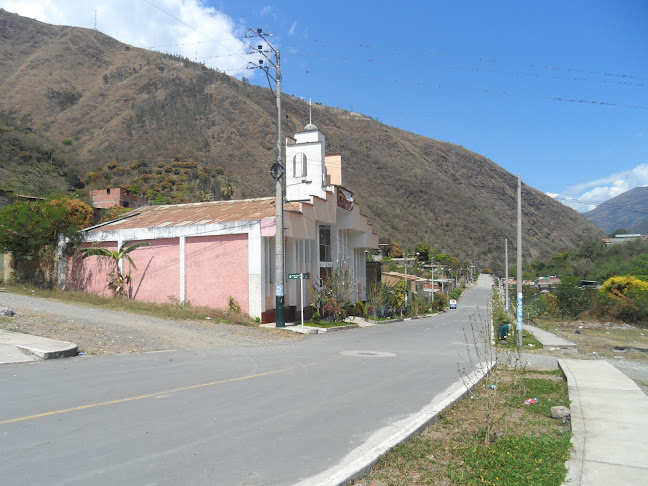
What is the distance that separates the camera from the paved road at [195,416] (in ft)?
18.0

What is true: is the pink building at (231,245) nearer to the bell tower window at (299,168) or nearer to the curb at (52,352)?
the bell tower window at (299,168)

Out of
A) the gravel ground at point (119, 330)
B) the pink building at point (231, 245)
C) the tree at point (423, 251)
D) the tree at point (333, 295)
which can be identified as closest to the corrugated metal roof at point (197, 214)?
the pink building at point (231, 245)

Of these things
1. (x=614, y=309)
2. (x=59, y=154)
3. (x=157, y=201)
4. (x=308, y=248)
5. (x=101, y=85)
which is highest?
(x=101, y=85)

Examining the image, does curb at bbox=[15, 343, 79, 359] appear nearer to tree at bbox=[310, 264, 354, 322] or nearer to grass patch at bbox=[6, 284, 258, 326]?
grass patch at bbox=[6, 284, 258, 326]

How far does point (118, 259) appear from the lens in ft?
96.3

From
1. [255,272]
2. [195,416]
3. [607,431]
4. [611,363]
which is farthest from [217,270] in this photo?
[607,431]

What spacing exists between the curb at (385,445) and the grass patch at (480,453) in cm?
8

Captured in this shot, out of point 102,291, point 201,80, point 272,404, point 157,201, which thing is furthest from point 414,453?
point 201,80

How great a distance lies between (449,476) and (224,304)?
22052 mm

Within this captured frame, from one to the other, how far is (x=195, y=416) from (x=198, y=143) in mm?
111920

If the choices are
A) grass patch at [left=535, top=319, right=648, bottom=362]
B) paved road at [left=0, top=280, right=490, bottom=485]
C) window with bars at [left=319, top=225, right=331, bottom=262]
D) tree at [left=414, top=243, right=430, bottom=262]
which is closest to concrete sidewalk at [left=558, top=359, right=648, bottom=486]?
paved road at [left=0, top=280, right=490, bottom=485]

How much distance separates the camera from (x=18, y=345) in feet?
42.4

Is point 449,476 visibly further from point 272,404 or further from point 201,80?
point 201,80

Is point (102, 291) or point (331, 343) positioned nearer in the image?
point (331, 343)
